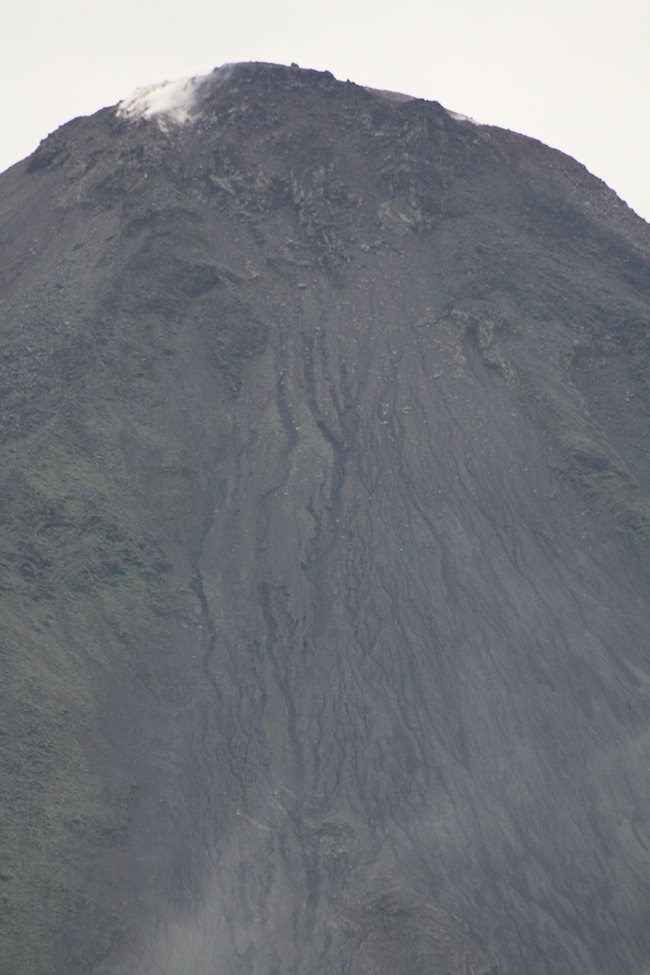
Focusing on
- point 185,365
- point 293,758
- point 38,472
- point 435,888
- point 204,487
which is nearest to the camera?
point 435,888

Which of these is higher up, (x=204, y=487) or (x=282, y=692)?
(x=204, y=487)

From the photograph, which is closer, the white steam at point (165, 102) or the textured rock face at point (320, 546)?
the textured rock face at point (320, 546)

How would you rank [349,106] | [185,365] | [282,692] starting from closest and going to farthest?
[282,692]
[185,365]
[349,106]

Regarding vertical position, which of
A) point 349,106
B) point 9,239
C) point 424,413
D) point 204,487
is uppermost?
point 349,106

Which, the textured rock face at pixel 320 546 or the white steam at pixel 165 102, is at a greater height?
the white steam at pixel 165 102

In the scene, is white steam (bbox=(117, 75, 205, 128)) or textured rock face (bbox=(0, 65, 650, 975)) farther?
white steam (bbox=(117, 75, 205, 128))

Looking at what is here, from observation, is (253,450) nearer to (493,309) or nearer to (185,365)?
(185,365)

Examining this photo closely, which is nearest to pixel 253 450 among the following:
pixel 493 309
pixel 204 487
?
pixel 204 487

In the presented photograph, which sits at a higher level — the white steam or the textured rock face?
the white steam
